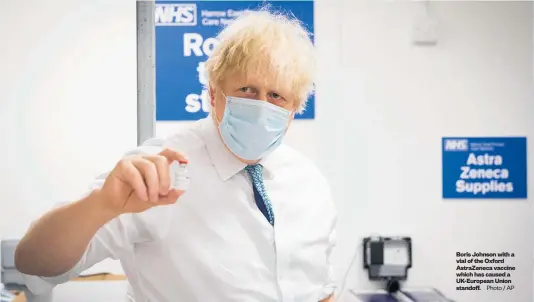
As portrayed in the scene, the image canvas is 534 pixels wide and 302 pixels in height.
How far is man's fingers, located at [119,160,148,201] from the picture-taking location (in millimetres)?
706

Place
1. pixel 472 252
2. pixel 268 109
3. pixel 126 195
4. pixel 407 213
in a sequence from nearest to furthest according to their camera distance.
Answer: pixel 126 195, pixel 268 109, pixel 472 252, pixel 407 213

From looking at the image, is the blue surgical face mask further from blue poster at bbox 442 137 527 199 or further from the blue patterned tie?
blue poster at bbox 442 137 527 199

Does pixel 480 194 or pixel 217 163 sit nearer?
pixel 217 163

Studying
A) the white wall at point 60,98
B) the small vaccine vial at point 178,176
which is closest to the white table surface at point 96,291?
the white wall at point 60,98

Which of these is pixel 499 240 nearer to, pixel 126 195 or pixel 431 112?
pixel 431 112

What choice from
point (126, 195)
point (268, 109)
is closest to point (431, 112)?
point (268, 109)

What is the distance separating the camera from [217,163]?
42.2 inches

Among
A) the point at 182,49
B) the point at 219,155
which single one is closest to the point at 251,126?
the point at 219,155

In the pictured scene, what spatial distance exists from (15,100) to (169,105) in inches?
16.6

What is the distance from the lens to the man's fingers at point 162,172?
2.37 feet

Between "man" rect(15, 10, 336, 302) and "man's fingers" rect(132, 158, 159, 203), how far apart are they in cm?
21

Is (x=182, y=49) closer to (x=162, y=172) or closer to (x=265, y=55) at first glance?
(x=265, y=55)

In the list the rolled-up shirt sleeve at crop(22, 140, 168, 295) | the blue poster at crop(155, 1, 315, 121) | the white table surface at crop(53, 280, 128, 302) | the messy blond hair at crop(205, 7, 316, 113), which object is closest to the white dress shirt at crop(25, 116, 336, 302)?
the rolled-up shirt sleeve at crop(22, 140, 168, 295)

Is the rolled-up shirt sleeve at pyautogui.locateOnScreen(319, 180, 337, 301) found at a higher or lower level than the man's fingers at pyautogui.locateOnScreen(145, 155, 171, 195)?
lower
